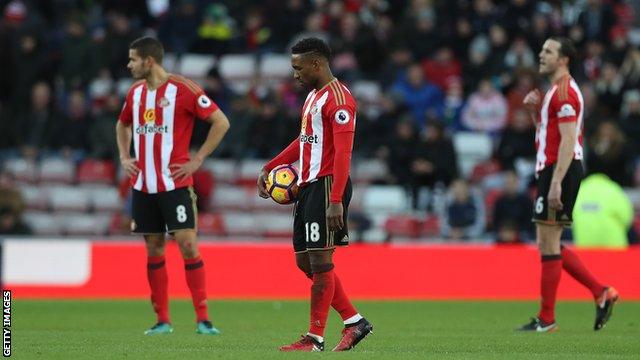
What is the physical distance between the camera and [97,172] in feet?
64.9

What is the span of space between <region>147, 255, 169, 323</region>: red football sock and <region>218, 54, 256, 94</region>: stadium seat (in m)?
10.5

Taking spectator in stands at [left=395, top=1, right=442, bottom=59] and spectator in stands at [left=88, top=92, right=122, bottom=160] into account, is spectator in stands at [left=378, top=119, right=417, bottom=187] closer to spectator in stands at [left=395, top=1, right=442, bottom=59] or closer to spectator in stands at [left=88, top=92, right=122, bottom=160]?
spectator in stands at [left=395, top=1, right=442, bottom=59]

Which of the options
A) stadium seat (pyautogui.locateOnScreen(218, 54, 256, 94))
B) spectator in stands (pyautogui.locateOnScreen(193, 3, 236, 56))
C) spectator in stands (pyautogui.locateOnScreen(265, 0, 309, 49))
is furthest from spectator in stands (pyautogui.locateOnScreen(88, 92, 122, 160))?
spectator in stands (pyautogui.locateOnScreen(265, 0, 309, 49))

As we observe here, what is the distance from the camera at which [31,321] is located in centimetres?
1217

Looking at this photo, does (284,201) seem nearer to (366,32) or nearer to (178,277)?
(178,277)

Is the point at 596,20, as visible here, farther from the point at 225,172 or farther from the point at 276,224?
the point at 225,172

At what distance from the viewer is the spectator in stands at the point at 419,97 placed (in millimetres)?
20141

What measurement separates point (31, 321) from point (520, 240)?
8022mm

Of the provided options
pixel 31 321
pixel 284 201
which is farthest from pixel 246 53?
pixel 284 201

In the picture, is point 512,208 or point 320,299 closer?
point 320,299

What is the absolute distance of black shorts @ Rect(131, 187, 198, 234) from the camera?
10891 millimetres

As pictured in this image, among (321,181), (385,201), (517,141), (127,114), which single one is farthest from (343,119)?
(517,141)

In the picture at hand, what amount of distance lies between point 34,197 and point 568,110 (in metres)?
10.7

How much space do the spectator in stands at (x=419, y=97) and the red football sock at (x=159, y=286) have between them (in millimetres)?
9490
